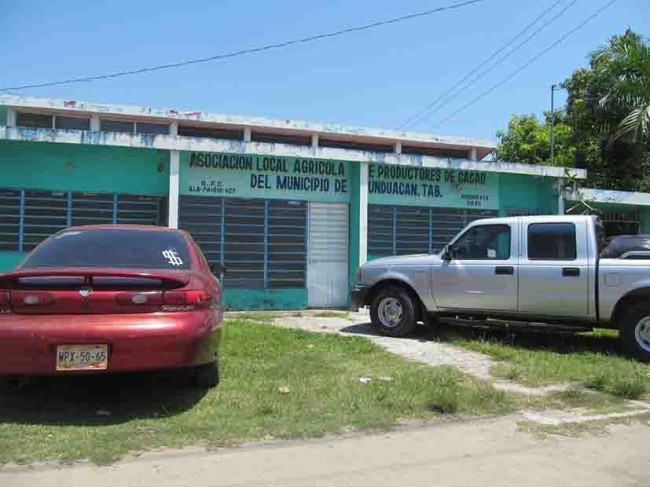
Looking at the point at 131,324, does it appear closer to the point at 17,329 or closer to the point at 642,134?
the point at 17,329

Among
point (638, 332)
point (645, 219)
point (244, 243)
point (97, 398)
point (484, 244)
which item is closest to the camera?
point (97, 398)

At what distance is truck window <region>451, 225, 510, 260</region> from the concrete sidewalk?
4.34 metres

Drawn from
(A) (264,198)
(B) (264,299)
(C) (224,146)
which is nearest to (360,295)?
(B) (264,299)

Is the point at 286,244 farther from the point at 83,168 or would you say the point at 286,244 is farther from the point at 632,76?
the point at 632,76

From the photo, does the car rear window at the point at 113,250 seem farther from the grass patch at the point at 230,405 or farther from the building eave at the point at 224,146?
the building eave at the point at 224,146

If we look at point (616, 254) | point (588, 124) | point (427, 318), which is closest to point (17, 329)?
point (427, 318)

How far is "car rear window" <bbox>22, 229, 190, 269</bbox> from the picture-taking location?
560 cm

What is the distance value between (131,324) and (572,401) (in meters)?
4.04

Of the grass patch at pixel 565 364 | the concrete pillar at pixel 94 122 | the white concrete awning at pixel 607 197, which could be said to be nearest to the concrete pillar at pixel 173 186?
the grass patch at pixel 565 364

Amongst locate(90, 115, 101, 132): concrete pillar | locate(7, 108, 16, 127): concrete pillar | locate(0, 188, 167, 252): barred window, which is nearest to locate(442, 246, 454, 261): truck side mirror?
locate(0, 188, 167, 252): barred window

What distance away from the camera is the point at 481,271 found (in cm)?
925

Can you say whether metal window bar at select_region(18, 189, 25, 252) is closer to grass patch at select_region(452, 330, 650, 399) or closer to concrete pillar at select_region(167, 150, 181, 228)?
concrete pillar at select_region(167, 150, 181, 228)

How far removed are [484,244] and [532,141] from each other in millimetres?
21928

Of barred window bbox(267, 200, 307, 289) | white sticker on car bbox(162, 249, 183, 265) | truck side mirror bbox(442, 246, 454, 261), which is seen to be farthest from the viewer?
barred window bbox(267, 200, 307, 289)
